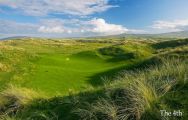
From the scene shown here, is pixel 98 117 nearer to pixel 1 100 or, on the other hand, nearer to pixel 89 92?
pixel 89 92

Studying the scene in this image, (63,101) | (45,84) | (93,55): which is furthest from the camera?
(93,55)

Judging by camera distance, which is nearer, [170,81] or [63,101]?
[170,81]

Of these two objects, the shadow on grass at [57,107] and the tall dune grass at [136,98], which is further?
the shadow on grass at [57,107]

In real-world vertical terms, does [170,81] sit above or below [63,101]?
above

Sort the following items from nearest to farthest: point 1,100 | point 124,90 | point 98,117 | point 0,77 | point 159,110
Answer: point 159,110, point 98,117, point 124,90, point 1,100, point 0,77

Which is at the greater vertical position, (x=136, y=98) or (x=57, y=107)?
(x=136, y=98)

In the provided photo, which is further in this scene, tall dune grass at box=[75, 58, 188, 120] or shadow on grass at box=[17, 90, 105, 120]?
shadow on grass at box=[17, 90, 105, 120]

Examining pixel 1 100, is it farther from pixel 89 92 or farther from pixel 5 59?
pixel 5 59

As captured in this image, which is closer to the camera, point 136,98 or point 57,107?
point 136,98

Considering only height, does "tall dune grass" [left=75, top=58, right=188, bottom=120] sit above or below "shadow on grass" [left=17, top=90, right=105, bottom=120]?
above

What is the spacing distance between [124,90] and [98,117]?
1.07 m

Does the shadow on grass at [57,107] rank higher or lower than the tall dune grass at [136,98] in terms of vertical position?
lower

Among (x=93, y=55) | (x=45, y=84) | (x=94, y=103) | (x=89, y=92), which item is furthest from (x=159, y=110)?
(x=93, y=55)

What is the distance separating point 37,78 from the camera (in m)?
23.6
